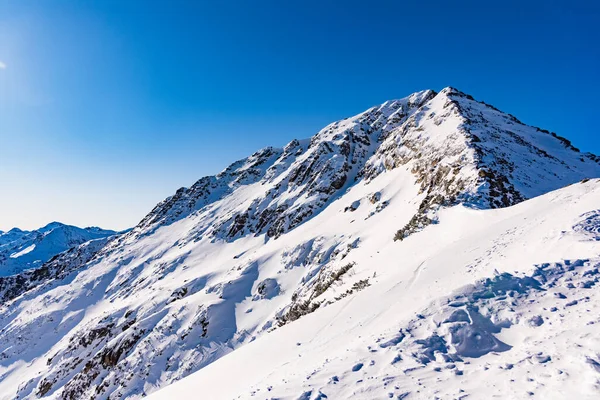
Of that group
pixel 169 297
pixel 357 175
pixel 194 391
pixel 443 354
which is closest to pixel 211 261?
pixel 169 297

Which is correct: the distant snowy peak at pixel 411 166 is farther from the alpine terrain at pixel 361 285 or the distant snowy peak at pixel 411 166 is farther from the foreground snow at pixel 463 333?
the foreground snow at pixel 463 333

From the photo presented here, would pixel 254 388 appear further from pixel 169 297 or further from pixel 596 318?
pixel 169 297

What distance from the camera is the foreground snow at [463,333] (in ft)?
23.7

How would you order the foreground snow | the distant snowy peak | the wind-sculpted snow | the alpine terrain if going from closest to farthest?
the foreground snow
the alpine terrain
the wind-sculpted snow
the distant snowy peak

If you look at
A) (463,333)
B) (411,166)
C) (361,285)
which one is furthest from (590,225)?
(411,166)

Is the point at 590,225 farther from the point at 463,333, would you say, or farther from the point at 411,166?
the point at 411,166

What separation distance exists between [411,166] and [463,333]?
46404 mm

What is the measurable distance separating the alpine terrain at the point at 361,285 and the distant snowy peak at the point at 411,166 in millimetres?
414

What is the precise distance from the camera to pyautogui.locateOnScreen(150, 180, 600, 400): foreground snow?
722cm

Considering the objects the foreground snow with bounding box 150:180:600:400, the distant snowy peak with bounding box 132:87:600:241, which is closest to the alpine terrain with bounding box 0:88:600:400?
the foreground snow with bounding box 150:180:600:400

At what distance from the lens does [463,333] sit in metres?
9.20

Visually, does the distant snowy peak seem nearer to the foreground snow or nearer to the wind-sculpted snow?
the wind-sculpted snow

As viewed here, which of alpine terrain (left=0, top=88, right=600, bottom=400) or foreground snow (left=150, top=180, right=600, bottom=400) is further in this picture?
alpine terrain (left=0, top=88, right=600, bottom=400)

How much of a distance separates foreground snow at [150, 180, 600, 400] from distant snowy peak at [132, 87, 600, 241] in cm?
1325
